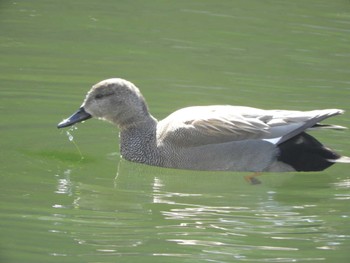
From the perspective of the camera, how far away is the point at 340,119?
10875 mm

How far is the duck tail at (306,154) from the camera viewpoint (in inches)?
365

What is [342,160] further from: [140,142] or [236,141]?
[140,142]

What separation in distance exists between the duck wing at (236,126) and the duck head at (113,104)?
40 centimetres

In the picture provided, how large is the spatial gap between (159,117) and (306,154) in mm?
2029

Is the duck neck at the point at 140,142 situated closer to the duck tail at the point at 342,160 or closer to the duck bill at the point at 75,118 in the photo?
the duck bill at the point at 75,118

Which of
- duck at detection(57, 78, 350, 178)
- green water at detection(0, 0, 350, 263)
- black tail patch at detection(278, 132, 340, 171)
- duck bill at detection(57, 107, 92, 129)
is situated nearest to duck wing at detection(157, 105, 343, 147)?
duck at detection(57, 78, 350, 178)

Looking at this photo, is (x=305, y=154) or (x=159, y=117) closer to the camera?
(x=305, y=154)

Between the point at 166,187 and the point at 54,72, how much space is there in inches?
148

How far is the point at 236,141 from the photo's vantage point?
31.0 feet

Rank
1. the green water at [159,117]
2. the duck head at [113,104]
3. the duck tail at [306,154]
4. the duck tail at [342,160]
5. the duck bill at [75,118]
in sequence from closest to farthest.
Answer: the green water at [159,117], the duck tail at [342,160], the duck tail at [306,154], the duck bill at [75,118], the duck head at [113,104]

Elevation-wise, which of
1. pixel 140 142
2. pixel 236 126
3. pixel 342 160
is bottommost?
pixel 140 142

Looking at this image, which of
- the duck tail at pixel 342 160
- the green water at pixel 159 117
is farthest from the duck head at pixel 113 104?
the duck tail at pixel 342 160

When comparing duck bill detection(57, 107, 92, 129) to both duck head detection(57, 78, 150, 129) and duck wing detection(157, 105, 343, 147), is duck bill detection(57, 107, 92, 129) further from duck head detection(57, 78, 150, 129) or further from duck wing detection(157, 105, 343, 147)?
duck wing detection(157, 105, 343, 147)

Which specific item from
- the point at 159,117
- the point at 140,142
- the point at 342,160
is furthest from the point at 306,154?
the point at 159,117
